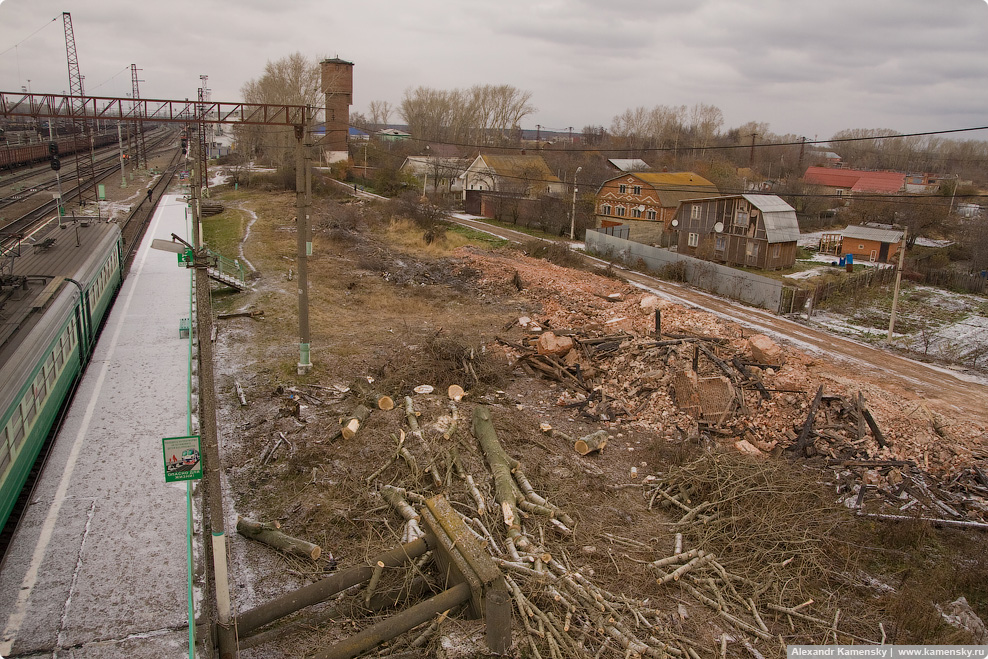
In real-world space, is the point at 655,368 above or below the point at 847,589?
above

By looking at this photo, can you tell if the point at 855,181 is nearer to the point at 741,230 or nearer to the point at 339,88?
the point at 741,230

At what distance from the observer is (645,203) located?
44.2 metres

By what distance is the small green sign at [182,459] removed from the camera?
6.18 meters

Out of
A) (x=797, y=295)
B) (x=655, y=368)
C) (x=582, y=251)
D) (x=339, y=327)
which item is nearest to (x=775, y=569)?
(x=655, y=368)

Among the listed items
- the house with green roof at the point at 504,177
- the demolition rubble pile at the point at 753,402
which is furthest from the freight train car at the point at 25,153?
the demolition rubble pile at the point at 753,402

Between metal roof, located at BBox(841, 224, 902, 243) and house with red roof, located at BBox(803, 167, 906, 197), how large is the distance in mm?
23111

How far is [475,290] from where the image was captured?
26531 mm

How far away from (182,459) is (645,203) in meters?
41.7

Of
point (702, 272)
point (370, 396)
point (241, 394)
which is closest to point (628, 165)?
point (702, 272)

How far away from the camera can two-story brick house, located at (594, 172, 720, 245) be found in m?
43.8

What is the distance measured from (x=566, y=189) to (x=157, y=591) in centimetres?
5255

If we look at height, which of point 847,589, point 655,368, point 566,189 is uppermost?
point 566,189

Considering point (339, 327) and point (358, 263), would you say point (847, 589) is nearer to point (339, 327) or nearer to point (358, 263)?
point (339, 327)

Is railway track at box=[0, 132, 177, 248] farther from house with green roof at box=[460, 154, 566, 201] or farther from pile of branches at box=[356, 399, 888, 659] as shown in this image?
house with green roof at box=[460, 154, 566, 201]
